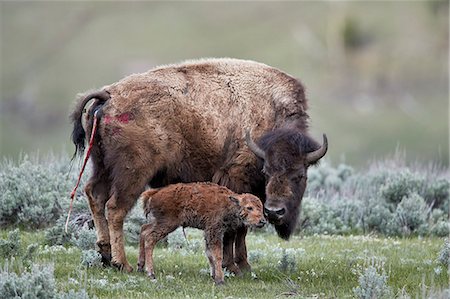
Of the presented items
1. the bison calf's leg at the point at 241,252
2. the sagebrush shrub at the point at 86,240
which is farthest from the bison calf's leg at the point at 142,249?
the sagebrush shrub at the point at 86,240

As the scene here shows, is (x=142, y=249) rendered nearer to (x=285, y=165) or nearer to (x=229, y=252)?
(x=229, y=252)

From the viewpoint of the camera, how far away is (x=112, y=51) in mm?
70250

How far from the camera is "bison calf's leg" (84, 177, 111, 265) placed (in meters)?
9.98

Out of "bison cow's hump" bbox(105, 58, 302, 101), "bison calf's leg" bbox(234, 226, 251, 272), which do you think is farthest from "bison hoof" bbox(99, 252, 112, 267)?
"bison cow's hump" bbox(105, 58, 302, 101)

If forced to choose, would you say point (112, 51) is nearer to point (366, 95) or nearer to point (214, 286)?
point (366, 95)

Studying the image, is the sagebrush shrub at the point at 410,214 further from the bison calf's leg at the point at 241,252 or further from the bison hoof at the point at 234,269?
the bison hoof at the point at 234,269

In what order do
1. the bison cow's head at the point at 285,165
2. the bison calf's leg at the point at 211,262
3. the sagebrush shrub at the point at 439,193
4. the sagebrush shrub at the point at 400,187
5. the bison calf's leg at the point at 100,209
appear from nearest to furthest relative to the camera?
the bison calf's leg at the point at 211,262, the bison cow's head at the point at 285,165, the bison calf's leg at the point at 100,209, the sagebrush shrub at the point at 400,187, the sagebrush shrub at the point at 439,193

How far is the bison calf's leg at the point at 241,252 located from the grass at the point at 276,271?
117 mm

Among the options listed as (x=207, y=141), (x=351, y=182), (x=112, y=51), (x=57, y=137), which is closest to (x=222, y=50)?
(x=112, y=51)

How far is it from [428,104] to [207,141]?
172 ft

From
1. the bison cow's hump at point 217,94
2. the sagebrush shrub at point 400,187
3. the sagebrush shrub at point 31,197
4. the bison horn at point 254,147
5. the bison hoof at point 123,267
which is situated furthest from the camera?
the sagebrush shrub at point 400,187

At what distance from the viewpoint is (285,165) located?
965 cm

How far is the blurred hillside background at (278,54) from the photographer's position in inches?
2334

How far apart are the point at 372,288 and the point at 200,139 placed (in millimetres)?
2885
